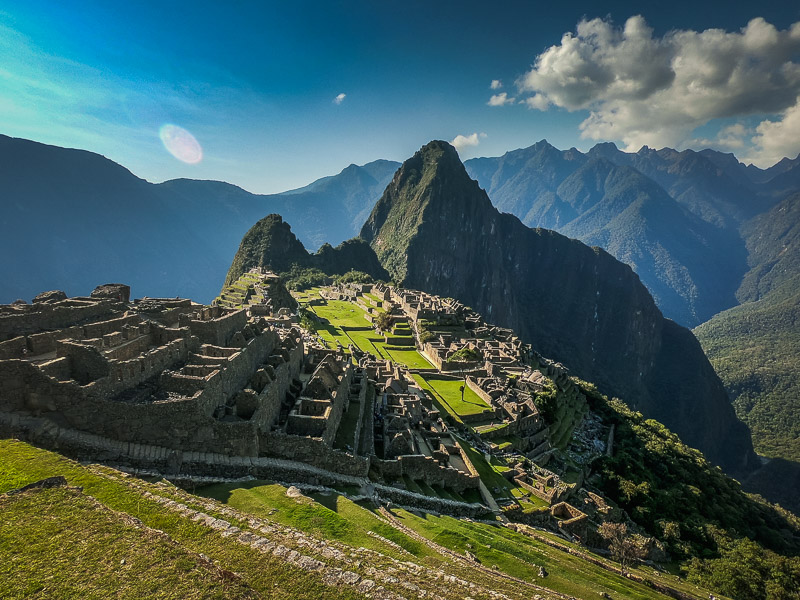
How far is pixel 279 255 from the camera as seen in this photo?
133250 mm

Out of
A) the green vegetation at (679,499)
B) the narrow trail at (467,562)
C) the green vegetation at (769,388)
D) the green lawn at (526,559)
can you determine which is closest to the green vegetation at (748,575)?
the green vegetation at (679,499)

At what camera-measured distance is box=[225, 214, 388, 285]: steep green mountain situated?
130m

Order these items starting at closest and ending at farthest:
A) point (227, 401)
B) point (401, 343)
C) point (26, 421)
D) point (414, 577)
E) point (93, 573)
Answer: point (93, 573), point (414, 577), point (26, 421), point (227, 401), point (401, 343)

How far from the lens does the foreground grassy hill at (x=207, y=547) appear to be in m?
7.87

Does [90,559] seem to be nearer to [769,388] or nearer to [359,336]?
[359,336]

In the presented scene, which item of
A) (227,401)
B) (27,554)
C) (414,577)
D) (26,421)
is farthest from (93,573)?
(227,401)

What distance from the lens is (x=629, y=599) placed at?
16.8 meters

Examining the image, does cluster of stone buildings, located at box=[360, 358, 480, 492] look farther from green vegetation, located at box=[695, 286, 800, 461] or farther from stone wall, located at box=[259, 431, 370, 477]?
green vegetation, located at box=[695, 286, 800, 461]

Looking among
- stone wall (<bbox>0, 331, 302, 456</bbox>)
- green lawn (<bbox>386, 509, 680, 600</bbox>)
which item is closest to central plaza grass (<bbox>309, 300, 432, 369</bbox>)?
green lawn (<bbox>386, 509, 680, 600</bbox>)

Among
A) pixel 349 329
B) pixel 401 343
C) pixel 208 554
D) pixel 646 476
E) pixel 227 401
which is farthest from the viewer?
pixel 349 329

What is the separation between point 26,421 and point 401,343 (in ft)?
163

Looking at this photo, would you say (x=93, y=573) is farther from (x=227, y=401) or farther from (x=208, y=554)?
(x=227, y=401)

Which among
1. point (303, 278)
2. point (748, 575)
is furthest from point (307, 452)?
point (303, 278)

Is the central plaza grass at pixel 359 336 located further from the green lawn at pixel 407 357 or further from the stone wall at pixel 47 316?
the stone wall at pixel 47 316
